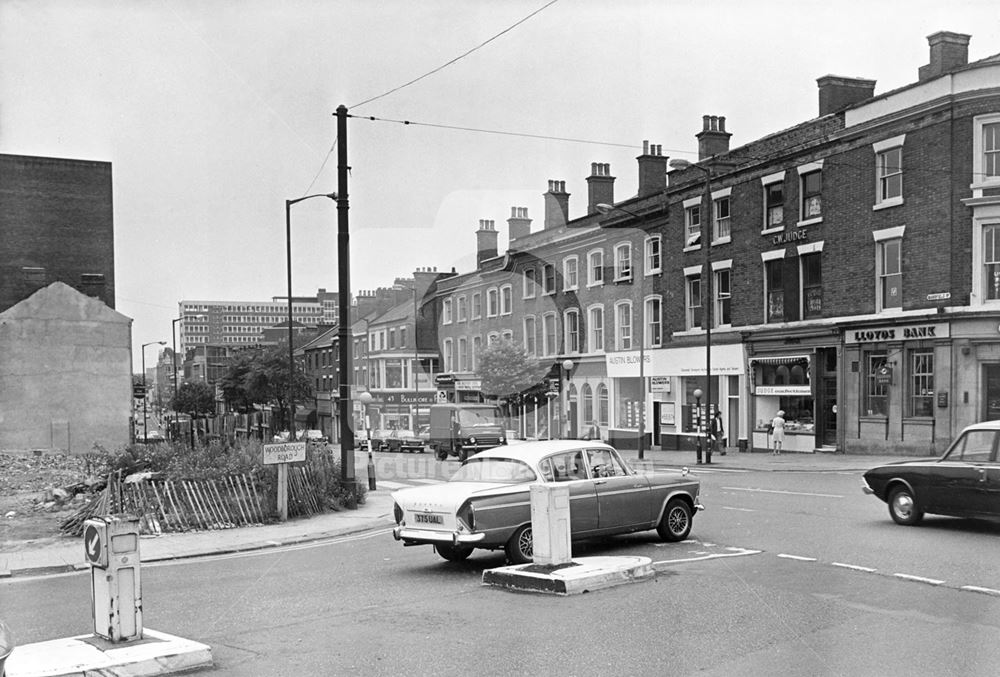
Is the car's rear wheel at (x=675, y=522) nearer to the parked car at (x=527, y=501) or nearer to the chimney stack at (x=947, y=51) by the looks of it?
the parked car at (x=527, y=501)

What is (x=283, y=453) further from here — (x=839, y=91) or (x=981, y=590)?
(x=839, y=91)

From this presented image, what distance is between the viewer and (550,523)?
Answer: 31.2 ft

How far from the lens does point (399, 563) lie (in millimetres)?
11711

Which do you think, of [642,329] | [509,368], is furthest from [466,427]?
[642,329]

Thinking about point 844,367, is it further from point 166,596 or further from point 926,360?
point 166,596

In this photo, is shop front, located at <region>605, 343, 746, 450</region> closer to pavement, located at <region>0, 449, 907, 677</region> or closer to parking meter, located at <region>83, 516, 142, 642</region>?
pavement, located at <region>0, 449, 907, 677</region>

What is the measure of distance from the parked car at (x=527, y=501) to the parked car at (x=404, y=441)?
107ft

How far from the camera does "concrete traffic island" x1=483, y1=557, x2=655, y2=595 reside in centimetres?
894

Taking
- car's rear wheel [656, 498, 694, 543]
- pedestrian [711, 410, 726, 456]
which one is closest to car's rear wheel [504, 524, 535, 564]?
car's rear wheel [656, 498, 694, 543]

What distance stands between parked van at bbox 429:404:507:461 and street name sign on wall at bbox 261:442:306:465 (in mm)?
17245

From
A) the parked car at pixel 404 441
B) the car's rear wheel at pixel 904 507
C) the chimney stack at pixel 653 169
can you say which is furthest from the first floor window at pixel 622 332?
the car's rear wheel at pixel 904 507

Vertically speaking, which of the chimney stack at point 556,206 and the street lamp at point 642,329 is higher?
the chimney stack at point 556,206

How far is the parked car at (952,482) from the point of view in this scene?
12.0 m

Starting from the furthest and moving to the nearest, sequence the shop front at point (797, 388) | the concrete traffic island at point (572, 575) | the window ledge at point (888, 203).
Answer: the shop front at point (797, 388) < the window ledge at point (888, 203) < the concrete traffic island at point (572, 575)
